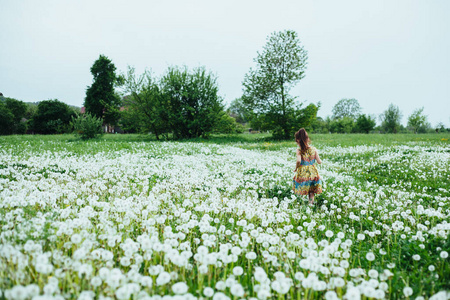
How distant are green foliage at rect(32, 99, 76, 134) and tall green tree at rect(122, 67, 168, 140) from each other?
1461 inches

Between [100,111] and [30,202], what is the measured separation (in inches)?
2337

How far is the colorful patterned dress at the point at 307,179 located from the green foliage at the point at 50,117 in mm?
64986

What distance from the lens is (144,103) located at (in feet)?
100.0

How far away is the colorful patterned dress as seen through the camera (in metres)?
6.45

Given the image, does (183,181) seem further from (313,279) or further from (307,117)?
(307,117)

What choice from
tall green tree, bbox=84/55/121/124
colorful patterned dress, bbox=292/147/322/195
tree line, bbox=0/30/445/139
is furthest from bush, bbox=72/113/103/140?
tall green tree, bbox=84/55/121/124

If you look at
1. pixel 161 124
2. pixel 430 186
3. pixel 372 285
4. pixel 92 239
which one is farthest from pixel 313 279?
pixel 161 124

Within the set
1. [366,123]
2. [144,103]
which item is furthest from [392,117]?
[144,103]

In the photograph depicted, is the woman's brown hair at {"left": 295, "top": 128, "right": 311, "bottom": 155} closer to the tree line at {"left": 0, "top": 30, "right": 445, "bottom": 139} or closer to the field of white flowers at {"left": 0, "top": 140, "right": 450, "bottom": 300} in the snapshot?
the field of white flowers at {"left": 0, "top": 140, "right": 450, "bottom": 300}

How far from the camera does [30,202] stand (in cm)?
351

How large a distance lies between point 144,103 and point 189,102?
223 inches

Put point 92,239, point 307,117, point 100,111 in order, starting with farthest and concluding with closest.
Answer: point 100,111
point 307,117
point 92,239

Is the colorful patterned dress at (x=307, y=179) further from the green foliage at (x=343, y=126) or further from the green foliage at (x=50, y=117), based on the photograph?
the green foliage at (x=343, y=126)

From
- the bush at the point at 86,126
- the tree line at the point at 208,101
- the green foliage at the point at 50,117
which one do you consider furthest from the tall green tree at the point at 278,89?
the green foliage at the point at 50,117
